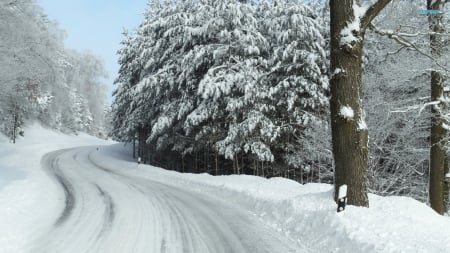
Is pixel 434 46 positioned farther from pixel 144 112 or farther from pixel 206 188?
pixel 144 112

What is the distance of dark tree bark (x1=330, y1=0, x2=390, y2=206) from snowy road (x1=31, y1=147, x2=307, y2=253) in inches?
69.0

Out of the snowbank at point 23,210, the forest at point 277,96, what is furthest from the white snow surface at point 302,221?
the forest at point 277,96

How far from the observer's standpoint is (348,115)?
24.6 ft

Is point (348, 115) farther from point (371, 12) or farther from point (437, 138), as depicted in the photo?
point (437, 138)

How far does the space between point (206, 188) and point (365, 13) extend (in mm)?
9805

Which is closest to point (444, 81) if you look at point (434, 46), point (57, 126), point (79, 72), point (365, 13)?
point (434, 46)

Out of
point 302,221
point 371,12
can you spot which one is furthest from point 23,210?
point 371,12

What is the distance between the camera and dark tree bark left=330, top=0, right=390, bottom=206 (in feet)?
24.6

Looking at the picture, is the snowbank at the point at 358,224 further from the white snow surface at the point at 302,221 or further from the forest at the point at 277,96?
the forest at the point at 277,96

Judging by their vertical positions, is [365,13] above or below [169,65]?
below

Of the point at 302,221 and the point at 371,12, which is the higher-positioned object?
the point at 371,12

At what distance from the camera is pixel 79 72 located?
254ft

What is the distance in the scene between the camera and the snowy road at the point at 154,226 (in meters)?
6.75

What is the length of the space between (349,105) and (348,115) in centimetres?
23
